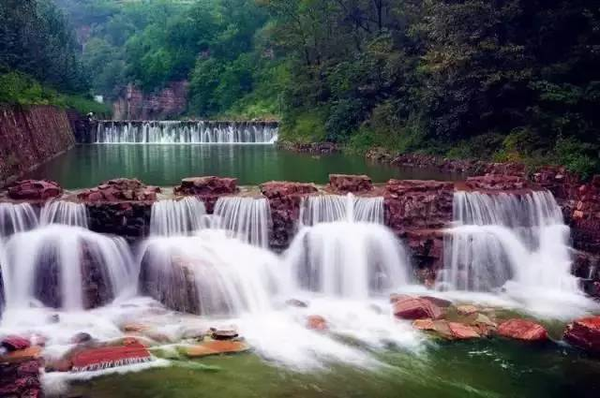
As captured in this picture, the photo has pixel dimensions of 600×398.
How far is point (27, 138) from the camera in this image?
30.1 m

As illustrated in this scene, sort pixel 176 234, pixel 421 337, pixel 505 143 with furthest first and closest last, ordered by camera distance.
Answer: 1. pixel 505 143
2. pixel 176 234
3. pixel 421 337

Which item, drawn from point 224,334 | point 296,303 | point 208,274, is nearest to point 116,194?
point 208,274

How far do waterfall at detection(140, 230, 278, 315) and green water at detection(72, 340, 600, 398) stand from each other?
8.47 feet

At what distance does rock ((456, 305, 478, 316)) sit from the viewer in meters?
13.8

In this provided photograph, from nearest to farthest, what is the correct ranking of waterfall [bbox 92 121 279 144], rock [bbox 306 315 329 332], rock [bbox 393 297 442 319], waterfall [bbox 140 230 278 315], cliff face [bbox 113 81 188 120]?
1. rock [bbox 306 315 329 332]
2. rock [bbox 393 297 442 319]
3. waterfall [bbox 140 230 278 315]
4. waterfall [bbox 92 121 279 144]
5. cliff face [bbox 113 81 188 120]

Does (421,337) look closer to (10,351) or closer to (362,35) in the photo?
(10,351)

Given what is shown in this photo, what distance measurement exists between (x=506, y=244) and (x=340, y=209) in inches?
186

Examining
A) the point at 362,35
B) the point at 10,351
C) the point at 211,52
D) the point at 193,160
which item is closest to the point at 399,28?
the point at 362,35

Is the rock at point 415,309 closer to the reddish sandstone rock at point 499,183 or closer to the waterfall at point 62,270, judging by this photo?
the reddish sandstone rock at point 499,183

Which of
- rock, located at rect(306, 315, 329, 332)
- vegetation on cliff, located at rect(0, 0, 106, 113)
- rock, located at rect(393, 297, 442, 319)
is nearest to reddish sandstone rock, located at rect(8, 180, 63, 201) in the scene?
rock, located at rect(306, 315, 329, 332)

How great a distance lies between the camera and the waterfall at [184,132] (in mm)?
51688

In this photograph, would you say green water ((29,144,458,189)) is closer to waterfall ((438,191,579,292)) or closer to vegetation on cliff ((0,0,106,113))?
vegetation on cliff ((0,0,106,113))

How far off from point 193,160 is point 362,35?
18564 millimetres

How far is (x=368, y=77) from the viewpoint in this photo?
131ft
